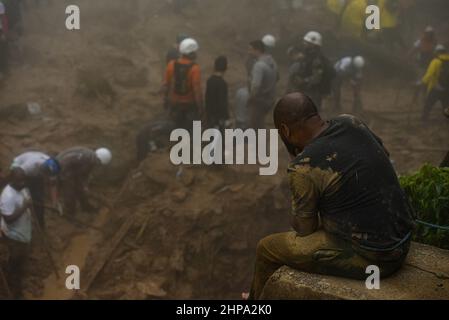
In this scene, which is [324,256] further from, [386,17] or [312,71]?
[386,17]

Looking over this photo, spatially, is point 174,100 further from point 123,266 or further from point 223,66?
point 123,266

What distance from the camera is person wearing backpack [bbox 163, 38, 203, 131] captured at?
8.59 metres

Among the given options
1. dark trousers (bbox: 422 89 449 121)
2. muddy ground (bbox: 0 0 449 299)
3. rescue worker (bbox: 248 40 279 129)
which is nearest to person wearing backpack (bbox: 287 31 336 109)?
rescue worker (bbox: 248 40 279 129)

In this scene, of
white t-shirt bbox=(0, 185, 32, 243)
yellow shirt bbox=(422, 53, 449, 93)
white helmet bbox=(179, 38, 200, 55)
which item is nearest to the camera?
white t-shirt bbox=(0, 185, 32, 243)

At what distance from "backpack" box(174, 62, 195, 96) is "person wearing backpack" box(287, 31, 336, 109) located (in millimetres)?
1874

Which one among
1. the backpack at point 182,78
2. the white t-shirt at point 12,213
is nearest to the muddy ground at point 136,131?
the white t-shirt at point 12,213

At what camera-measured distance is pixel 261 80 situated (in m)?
8.84

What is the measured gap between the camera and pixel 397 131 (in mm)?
11391

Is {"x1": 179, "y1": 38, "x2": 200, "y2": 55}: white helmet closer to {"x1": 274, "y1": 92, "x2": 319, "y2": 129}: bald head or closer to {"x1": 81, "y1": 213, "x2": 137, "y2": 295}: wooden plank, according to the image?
{"x1": 81, "y1": 213, "x2": 137, "y2": 295}: wooden plank

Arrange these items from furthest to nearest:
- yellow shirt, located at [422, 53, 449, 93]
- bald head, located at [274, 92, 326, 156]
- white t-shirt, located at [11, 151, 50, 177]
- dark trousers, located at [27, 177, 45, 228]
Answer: yellow shirt, located at [422, 53, 449, 93] < dark trousers, located at [27, 177, 45, 228] < white t-shirt, located at [11, 151, 50, 177] < bald head, located at [274, 92, 326, 156]

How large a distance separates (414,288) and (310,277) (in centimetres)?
68

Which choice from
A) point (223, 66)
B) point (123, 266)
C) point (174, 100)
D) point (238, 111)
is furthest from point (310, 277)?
point (238, 111)

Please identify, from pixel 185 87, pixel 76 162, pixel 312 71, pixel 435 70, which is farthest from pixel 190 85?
pixel 435 70

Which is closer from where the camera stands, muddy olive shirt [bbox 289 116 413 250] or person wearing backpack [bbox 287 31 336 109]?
muddy olive shirt [bbox 289 116 413 250]
